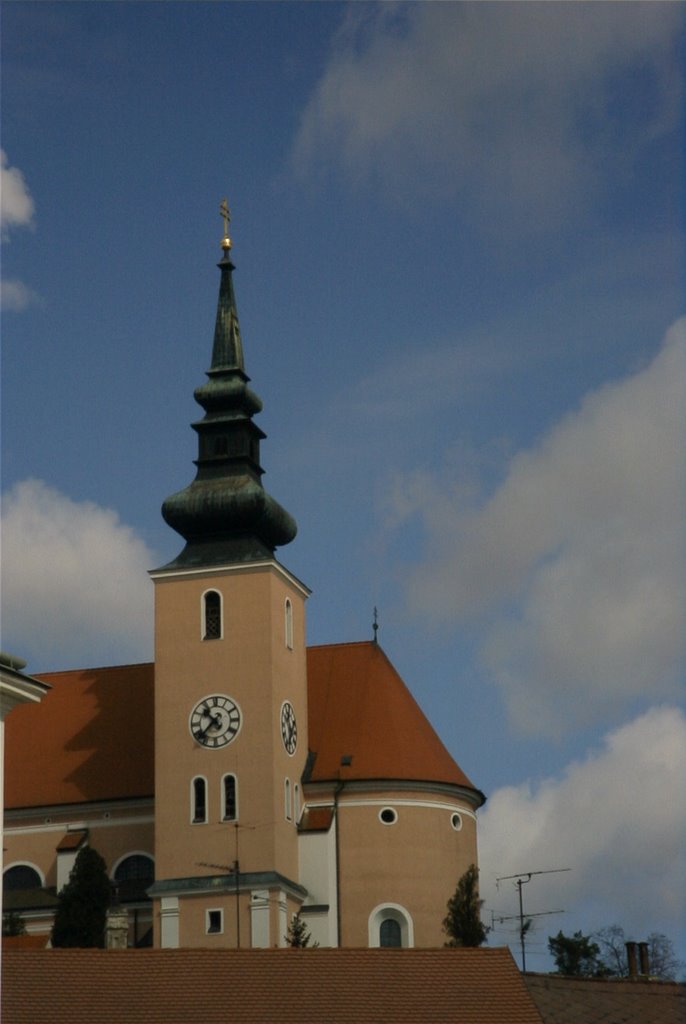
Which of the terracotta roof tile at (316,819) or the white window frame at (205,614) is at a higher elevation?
the white window frame at (205,614)

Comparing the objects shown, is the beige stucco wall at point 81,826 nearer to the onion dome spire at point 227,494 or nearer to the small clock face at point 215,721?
the small clock face at point 215,721

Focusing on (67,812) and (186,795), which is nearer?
(186,795)

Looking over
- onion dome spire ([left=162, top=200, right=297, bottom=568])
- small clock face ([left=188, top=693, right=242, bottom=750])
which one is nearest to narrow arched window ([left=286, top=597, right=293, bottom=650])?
onion dome spire ([left=162, top=200, right=297, bottom=568])

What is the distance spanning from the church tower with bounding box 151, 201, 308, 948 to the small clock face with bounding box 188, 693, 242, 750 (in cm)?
4

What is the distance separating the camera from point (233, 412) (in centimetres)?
5669

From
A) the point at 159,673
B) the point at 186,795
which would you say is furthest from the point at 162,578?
the point at 186,795

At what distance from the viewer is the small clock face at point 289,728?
54.3 meters

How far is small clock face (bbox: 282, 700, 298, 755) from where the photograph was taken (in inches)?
2138

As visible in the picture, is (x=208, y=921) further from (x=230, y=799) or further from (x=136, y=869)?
(x=136, y=869)

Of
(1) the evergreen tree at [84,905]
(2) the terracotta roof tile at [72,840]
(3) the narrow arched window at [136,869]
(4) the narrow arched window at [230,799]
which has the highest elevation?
(4) the narrow arched window at [230,799]

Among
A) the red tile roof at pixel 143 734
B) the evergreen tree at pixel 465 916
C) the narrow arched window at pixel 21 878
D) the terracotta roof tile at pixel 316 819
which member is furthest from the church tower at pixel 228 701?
the narrow arched window at pixel 21 878

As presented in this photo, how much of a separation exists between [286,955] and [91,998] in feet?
11.9

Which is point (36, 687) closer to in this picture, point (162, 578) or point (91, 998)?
point (91, 998)

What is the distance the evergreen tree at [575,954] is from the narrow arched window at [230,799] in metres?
16.1
